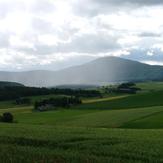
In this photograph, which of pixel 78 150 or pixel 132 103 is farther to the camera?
pixel 132 103

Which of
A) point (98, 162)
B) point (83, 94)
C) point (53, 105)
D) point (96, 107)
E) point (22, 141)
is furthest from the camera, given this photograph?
point (83, 94)

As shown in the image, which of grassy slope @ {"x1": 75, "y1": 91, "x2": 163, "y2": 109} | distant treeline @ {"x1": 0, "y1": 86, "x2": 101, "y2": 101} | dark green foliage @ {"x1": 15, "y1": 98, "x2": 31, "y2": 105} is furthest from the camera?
distant treeline @ {"x1": 0, "y1": 86, "x2": 101, "y2": 101}

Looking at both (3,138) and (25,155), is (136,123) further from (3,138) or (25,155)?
(25,155)

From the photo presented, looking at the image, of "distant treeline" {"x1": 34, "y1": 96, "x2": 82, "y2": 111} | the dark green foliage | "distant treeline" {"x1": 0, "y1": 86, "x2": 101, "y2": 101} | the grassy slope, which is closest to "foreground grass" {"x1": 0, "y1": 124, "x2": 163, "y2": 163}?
the grassy slope

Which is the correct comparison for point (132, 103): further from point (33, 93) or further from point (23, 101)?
point (33, 93)

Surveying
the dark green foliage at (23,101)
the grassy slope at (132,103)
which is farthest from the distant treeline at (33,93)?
the grassy slope at (132,103)

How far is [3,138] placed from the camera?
34.1 meters

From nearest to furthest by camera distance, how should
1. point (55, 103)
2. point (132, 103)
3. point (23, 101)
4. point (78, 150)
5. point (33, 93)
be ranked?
Answer: point (78, 150), point (132, 103), point (55, 103), point (23, 101), point (33, 93)

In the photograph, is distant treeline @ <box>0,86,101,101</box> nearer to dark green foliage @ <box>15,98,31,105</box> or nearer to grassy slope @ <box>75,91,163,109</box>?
dark green foliage @ <box>15,98,31,105</box>

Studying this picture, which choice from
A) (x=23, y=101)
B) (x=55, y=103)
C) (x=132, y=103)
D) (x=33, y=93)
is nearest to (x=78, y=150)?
(x=132, y=103)

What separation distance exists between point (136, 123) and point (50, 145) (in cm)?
4604

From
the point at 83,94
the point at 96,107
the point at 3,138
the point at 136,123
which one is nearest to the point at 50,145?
the point at 3,138

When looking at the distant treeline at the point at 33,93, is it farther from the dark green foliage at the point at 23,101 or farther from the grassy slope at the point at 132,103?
the grassy slope at the point at 132,103

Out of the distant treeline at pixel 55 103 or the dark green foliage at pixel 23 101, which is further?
the dark green foliage at pixel 23 101
